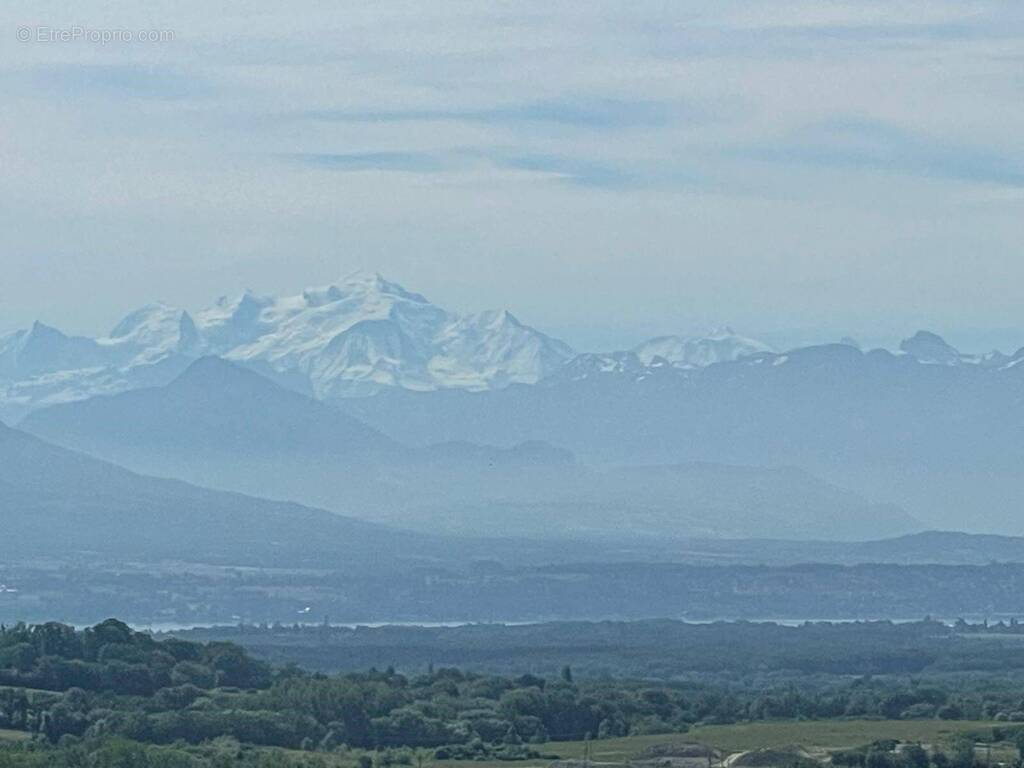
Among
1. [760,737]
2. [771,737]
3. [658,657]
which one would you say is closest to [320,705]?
[760,737]

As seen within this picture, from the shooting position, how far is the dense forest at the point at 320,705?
10356cm

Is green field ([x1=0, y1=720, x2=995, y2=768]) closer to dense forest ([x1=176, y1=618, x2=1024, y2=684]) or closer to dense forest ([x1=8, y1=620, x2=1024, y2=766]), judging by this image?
dense forest ([x1=8, y1=620, x2=1024, y2=766])

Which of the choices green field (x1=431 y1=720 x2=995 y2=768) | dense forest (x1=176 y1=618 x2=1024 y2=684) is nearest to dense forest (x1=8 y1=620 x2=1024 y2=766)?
green field (x1=431 y1=720 x2=995 y2=768)

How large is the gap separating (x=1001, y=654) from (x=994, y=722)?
229 feet

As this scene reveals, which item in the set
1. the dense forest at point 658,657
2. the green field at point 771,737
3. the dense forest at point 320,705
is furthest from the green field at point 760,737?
the dense forest at point 658,657

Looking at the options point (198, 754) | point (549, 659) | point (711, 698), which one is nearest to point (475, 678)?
point (711, 698)

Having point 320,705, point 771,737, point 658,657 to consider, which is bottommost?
point 771,737

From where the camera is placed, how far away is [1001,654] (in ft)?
598

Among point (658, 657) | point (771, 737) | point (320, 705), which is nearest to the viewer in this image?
point (771, 737)

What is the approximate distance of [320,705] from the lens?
357 ft

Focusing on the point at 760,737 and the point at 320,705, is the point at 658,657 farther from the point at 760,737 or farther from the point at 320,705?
the point at 760,737

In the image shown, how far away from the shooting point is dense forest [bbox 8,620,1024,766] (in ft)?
340

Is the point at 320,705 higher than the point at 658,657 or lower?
lower

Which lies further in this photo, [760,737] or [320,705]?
[320,705]
